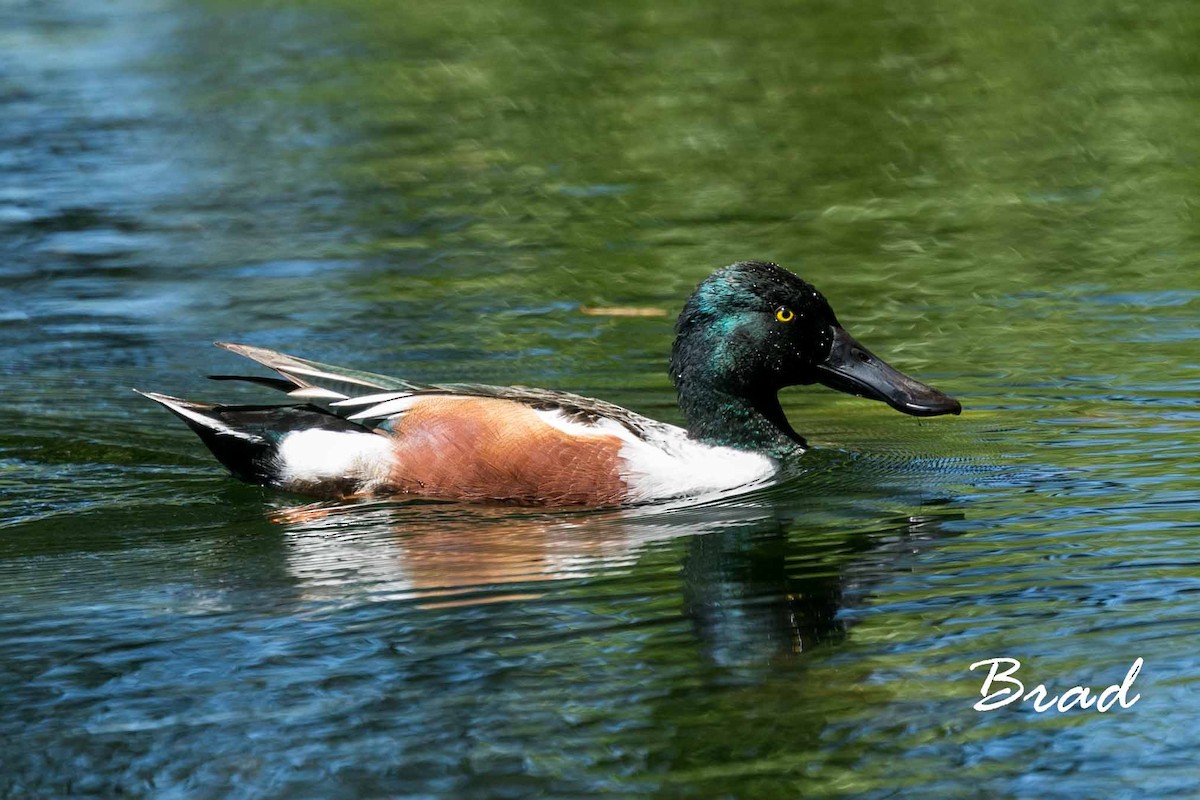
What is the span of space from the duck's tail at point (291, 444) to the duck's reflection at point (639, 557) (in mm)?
184

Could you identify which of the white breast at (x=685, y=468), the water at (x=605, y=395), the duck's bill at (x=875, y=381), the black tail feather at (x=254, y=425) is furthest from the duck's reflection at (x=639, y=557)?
the duck's bill at (x=875, y=381)

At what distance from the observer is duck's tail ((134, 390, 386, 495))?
26.4ft

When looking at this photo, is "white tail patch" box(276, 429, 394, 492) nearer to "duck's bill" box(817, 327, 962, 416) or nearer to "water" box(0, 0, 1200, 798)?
"water" box(0, 0, 1200, 798)

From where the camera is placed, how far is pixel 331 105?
18.3 metres

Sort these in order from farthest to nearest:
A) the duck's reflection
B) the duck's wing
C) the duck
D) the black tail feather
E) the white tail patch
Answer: the black tail feather
the white tail patch
the duck's wing
the duck
the duck's reflection

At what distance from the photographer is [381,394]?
26.7 feet

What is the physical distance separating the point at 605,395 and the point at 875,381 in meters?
1.99

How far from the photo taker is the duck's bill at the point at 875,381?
26.1 feet

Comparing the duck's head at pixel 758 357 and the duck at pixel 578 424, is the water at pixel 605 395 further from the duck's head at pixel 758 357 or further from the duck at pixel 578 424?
the duck's head at pixel 758 357

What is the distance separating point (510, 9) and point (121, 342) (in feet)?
44.0

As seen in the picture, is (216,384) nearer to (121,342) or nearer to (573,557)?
(121,342)

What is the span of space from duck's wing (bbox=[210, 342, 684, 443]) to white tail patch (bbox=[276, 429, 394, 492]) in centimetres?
12

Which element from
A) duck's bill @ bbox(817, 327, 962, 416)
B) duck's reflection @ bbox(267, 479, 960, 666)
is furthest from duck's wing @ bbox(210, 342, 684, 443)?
duck's bill @ bbox(817, 327, 962, 416)

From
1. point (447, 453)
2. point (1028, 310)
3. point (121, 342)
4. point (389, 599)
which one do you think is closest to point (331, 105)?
point (121, 342)
